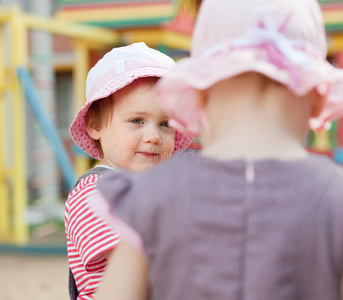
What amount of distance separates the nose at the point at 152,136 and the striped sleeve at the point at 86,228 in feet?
0.66

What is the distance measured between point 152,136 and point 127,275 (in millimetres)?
742

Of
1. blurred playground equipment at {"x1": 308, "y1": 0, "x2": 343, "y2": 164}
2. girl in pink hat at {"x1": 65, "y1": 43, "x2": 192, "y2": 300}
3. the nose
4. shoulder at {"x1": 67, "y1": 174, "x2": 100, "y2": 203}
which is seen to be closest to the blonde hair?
girl in pink hat at {"x1": 65, "y1": 43, "x2": 192, "y2": 300}

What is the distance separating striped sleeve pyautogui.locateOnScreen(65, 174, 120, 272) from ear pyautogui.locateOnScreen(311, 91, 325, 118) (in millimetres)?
544

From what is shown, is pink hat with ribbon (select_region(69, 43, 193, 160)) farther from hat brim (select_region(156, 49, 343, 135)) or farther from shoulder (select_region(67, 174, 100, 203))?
hat brim (select_region(156, 49, 343, 135))

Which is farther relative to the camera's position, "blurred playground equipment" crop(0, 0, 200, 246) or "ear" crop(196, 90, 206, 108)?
"blurred playground equipment" crop(0, 0, 200, 246)

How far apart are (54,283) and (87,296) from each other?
3070 millimetres

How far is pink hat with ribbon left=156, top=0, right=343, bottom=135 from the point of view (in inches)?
31.3

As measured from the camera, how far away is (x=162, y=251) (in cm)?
81

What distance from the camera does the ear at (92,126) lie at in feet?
5.50

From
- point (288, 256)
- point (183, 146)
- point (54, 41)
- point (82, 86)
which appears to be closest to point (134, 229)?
point (288, 256)

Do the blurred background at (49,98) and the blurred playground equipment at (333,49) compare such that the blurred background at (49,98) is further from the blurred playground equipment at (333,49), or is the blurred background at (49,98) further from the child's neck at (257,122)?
the child's neck at (257,122)

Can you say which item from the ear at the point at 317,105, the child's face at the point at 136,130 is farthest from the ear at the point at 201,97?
the child's face at the point at 136,130

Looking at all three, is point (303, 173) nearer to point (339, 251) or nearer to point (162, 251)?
point (339, 251)

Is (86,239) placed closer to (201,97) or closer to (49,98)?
(201,97)
